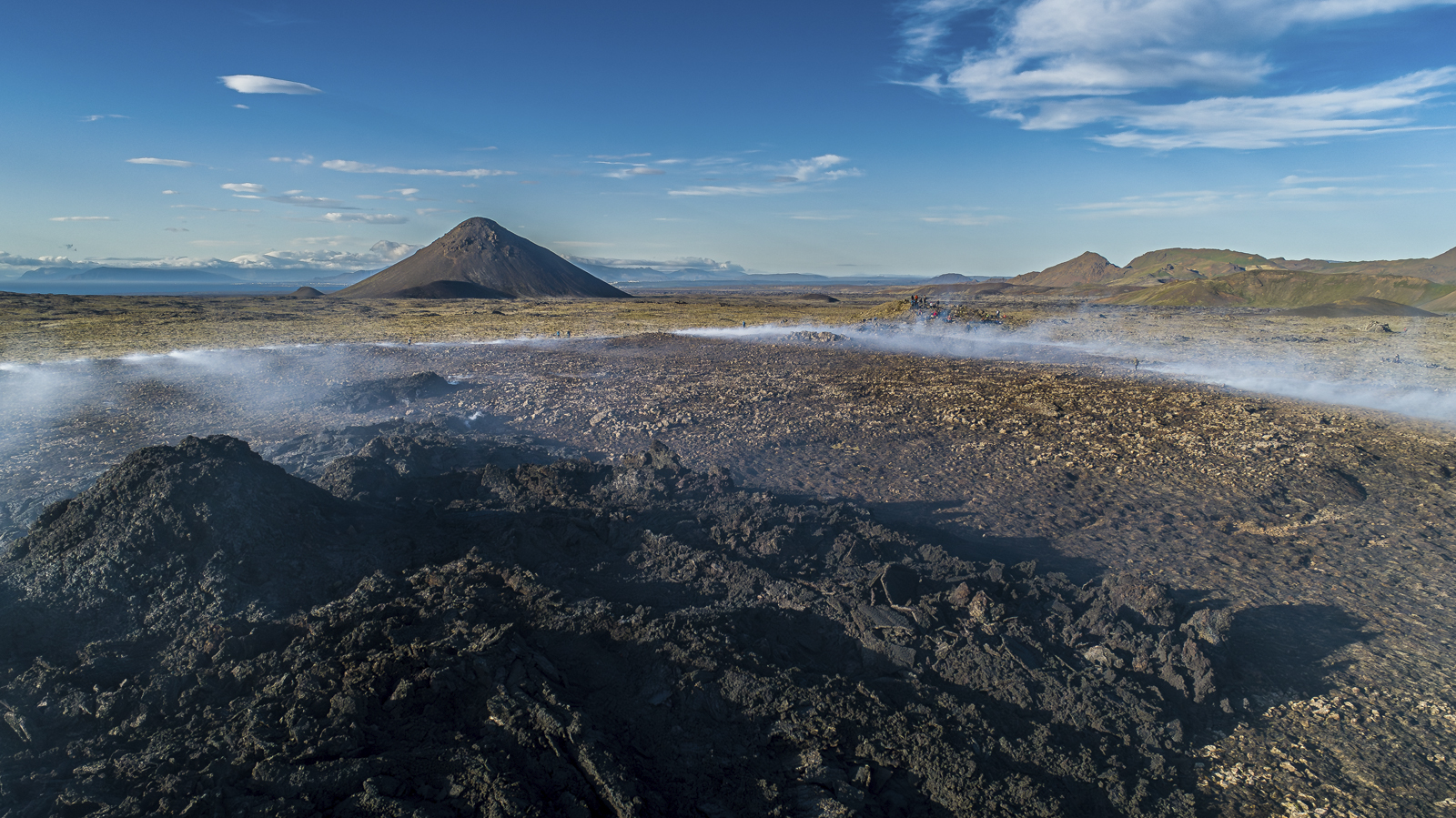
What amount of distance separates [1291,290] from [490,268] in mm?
127098

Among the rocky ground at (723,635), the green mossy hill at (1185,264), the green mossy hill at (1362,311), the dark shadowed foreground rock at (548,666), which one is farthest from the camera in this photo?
the green mossy hill at (1185,264)

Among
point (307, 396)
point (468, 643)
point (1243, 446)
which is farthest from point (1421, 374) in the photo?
point (307, 396)

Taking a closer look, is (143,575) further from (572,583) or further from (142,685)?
(572,583)

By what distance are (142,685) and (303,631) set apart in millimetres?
936

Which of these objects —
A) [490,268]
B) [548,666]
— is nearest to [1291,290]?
[548,666]

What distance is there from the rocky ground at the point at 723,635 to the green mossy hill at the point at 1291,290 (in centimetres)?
7251

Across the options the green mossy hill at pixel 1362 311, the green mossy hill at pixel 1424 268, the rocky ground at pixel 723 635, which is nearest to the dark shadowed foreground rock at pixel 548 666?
the rocky ground at pixel 723 635

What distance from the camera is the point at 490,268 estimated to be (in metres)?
134

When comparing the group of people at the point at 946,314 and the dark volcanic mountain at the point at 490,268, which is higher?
the dark volcanic mountain at the point at 490,268

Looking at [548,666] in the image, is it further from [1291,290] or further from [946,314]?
[1291,290]

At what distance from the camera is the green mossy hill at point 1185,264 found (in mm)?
142000

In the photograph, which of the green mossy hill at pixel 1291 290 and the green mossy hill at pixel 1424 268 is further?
the green mossy hill at pixel 1424 268

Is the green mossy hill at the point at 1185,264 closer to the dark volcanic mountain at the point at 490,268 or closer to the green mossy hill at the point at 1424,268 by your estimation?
the green mossy hill at the point at 1424,268

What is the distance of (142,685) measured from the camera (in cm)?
444
